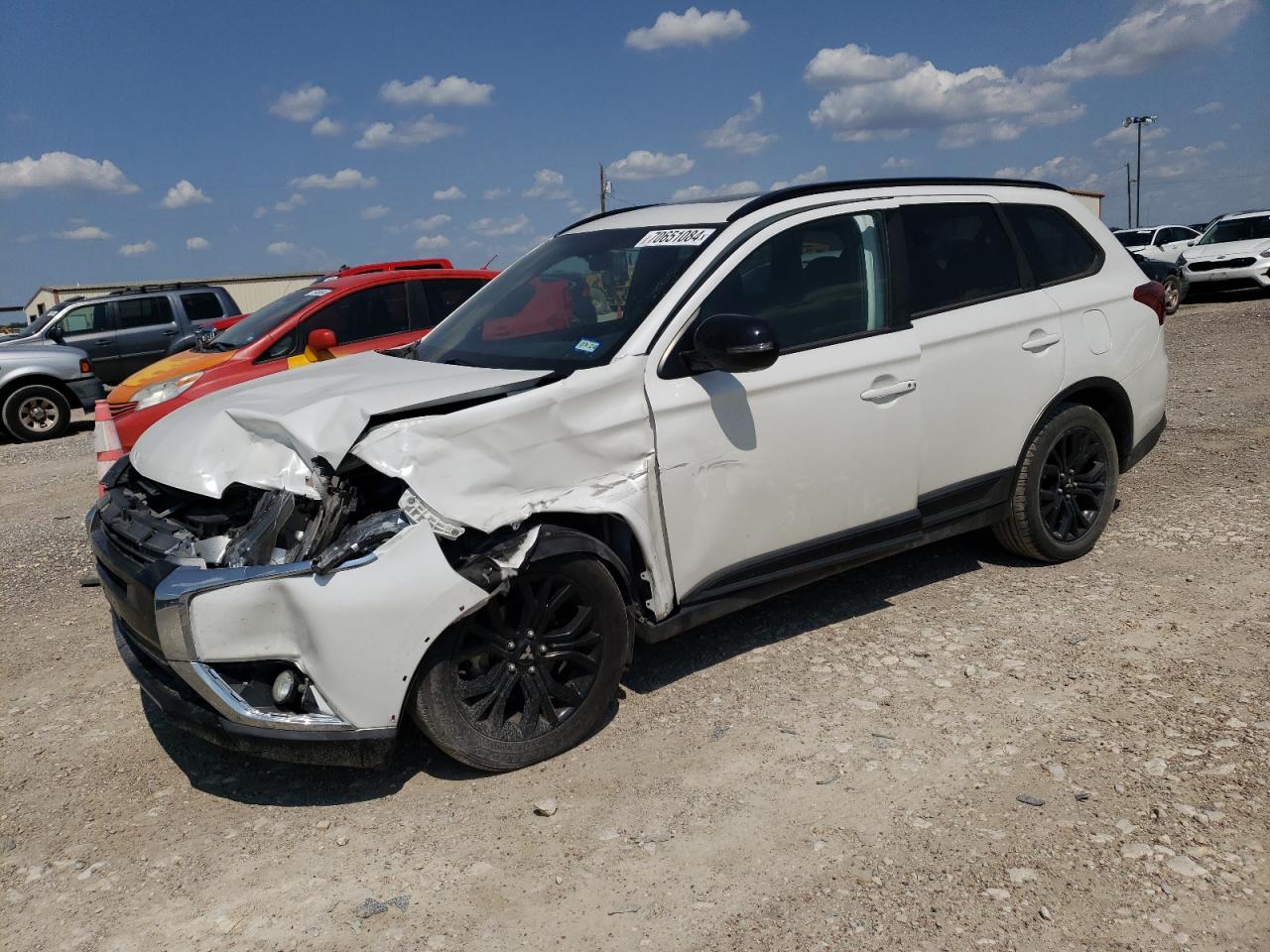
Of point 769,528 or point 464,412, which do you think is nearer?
point 464,412

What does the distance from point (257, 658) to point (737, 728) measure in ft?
5.69

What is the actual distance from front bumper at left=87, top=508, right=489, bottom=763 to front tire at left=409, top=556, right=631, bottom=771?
143 millimetres

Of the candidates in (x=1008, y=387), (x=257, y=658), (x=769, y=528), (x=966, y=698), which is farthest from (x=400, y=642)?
(x=1008, y=387)

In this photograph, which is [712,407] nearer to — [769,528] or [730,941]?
[769,528]

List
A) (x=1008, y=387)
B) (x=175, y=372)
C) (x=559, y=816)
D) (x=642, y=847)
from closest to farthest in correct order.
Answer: (x=642, y=847) → (x=559, y=816) → (x=1008, y=387) → (x=175, y=372)

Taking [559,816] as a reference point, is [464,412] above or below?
above

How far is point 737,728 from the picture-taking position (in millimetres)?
3797

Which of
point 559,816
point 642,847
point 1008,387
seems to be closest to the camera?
point 642,847

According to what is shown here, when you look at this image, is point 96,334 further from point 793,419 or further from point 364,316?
point 793,419

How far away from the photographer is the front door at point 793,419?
378cm

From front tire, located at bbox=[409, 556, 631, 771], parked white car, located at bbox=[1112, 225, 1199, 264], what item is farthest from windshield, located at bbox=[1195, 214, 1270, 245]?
front tire, located at bbox=[409, 556, 631, 771]

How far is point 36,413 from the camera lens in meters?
13.0

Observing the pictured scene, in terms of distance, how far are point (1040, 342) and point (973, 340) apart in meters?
0.49

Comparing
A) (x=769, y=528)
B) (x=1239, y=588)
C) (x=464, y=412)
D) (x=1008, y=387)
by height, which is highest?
(x=464, y=412)
